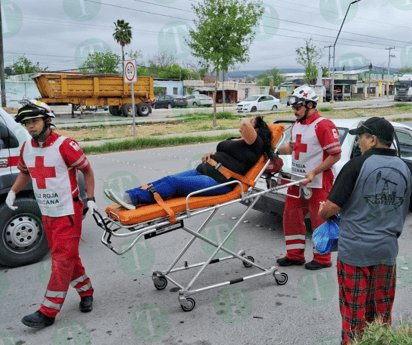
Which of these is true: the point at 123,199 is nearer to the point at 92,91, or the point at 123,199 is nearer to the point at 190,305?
the point at 190,305

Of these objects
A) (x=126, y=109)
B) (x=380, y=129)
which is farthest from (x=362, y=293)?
(x=126, y=109)

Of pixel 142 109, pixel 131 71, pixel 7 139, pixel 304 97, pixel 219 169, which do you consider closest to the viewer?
pixel 219 169

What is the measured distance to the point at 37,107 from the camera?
145 inches

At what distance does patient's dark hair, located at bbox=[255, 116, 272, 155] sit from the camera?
4285 millimetres

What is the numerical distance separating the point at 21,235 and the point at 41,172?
1432 millimetres

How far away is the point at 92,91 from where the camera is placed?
28844 millimetres

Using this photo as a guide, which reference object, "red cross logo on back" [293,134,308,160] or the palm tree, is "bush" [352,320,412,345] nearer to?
"red cross logo on back" [293,134,308,160]

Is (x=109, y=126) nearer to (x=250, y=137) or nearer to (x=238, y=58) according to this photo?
(x=238, y=58)

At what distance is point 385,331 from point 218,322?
154 centimetres

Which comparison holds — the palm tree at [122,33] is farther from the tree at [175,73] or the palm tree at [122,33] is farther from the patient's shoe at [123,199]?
the patient's shoe at [123,199]

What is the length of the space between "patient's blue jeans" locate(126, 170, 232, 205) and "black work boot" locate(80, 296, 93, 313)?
3.40 feet

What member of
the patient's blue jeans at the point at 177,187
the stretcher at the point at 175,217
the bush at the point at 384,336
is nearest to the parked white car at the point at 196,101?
the stretcher at the point at 175,217

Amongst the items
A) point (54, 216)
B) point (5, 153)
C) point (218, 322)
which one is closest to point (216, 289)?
point (218, 322)

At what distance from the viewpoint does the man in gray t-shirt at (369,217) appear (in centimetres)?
273
